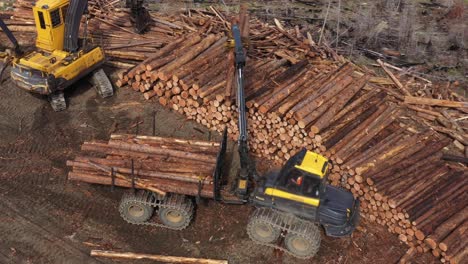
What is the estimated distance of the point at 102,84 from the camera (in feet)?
54.7

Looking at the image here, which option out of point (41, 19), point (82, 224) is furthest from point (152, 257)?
point (41, 19)

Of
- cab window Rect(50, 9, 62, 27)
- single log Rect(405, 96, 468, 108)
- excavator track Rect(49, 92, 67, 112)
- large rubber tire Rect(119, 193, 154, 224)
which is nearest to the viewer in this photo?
large rubber tire Rect(119, 193, 154, 224)

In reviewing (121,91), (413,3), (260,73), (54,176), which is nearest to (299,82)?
(260,73)

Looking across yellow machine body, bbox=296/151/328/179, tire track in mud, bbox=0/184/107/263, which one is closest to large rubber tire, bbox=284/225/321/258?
yellow machine body, bbox=296/151/328/179

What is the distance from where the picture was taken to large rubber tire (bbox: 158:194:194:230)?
37.1 ft

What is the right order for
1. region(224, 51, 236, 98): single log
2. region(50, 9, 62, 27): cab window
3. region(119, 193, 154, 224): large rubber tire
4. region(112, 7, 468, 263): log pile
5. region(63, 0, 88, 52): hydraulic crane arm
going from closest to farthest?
1. region(119, 193, 154, 224): large rubber tire
2. region(112, 7, 468, 263): log pile
3. region(224, 51, 236, 98): single log
4. region(50, 9, 62, 27): cab window
5. region(63, 0, 88, 52): hydraulic crane arm

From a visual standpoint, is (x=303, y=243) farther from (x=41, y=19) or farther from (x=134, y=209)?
(x=41, y=19)

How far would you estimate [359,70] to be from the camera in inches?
720

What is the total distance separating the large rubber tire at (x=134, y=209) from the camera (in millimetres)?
11422

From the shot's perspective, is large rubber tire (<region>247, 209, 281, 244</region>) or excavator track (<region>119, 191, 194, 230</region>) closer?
large rubber tire (<region>247, 209, 281, 244</region>)

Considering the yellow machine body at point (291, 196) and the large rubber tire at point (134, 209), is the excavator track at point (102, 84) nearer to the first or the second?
the large rubber tire at point (134, 209)

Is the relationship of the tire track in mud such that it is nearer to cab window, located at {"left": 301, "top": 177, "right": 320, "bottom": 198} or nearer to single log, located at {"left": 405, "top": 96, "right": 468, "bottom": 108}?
cab window, located at {"left": 301, "top": 177, "right": 320, "bottom": 198}

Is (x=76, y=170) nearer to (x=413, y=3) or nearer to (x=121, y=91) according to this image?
(x=121, y=91)

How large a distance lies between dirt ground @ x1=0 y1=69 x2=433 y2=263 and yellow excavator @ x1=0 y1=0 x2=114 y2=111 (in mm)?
1561
